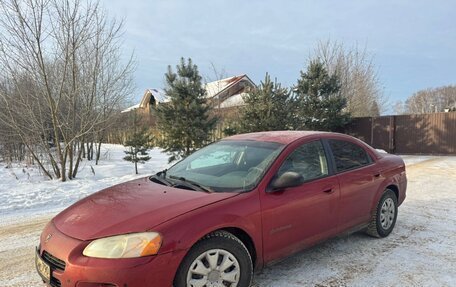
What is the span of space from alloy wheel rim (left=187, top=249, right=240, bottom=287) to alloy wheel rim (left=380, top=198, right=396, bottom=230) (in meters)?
2.70

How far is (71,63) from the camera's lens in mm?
10094

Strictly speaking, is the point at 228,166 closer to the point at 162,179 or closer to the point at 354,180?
the point at 162,179

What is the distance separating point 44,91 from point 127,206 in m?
8.44

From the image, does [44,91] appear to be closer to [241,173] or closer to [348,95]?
[241,173]

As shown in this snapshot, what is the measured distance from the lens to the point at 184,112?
13508 millimetres

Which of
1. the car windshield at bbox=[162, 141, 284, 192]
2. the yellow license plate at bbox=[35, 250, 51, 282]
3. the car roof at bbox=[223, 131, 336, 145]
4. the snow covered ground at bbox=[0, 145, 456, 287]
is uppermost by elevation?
the car roof at bbox=[223, 131, 336, 145]

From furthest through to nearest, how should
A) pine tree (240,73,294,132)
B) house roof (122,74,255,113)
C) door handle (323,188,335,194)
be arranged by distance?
1. house roof (122,74,255,113)
2. pine tree (240,73,294,132)
3. door handle (323,188,335,194)

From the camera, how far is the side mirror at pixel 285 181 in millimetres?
3355

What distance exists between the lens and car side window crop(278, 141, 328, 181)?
12.3 ft

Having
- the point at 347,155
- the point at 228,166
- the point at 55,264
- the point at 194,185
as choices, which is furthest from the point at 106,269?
the point at 347,155

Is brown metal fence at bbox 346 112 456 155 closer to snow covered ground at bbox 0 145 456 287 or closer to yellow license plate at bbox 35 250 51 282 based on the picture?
snow covered ground at bbox 0 145 456 287

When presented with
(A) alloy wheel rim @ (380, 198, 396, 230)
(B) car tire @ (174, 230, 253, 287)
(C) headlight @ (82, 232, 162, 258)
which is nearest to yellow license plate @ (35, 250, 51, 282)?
(C) headlight @ (82, 232, 162, 258)

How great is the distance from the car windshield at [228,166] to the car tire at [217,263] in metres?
0.54

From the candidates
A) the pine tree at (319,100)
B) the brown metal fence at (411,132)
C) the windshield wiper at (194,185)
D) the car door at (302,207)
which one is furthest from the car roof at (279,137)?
the brown metal fence at (411,132)
